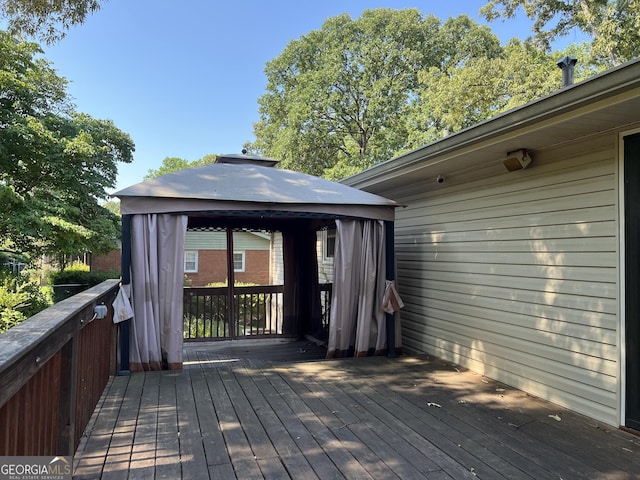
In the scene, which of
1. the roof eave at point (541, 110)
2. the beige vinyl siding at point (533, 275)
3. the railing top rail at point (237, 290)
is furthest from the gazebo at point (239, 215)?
the railing top rail at point (237, 290)

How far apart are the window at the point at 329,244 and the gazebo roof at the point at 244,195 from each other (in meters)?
3.04

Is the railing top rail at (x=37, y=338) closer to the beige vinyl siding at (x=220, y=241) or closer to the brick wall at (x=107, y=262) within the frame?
the beige vinyl siding at (x=220, y=241)

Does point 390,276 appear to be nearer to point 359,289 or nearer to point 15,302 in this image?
point 359,289

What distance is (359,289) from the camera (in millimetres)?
5051

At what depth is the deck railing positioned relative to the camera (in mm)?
6762

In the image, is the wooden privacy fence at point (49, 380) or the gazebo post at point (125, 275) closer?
the wooden privacy fence at point (49, 380)

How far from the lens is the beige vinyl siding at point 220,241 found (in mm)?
12555

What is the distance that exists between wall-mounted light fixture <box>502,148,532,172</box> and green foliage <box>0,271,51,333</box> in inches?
260

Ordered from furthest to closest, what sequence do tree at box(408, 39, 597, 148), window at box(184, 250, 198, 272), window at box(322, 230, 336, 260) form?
window at box(184, 250, 198, 272), tree at box(408, 39, 597, 148), window at box(322, 230, 336, 260)

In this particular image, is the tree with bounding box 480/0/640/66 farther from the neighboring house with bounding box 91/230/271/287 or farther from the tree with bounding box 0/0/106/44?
the tree with bounding box 0/0/106/44

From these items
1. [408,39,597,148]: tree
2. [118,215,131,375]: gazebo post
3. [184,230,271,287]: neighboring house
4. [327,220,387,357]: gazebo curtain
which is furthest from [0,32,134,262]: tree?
[408,39,597,148]: tree

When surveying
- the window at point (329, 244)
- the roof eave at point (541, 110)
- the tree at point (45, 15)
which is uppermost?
the tree at point (45, 15)

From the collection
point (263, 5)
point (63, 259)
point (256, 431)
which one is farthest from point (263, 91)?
point (256, 431)

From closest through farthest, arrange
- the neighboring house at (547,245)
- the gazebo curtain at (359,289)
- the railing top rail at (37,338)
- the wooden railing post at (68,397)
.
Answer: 1. the railing top rail at (37,338)
2. the wooden railing post at (68,397)
3. the neighboring house at (547,245)
4. the gazebo curtain at (359,289)
